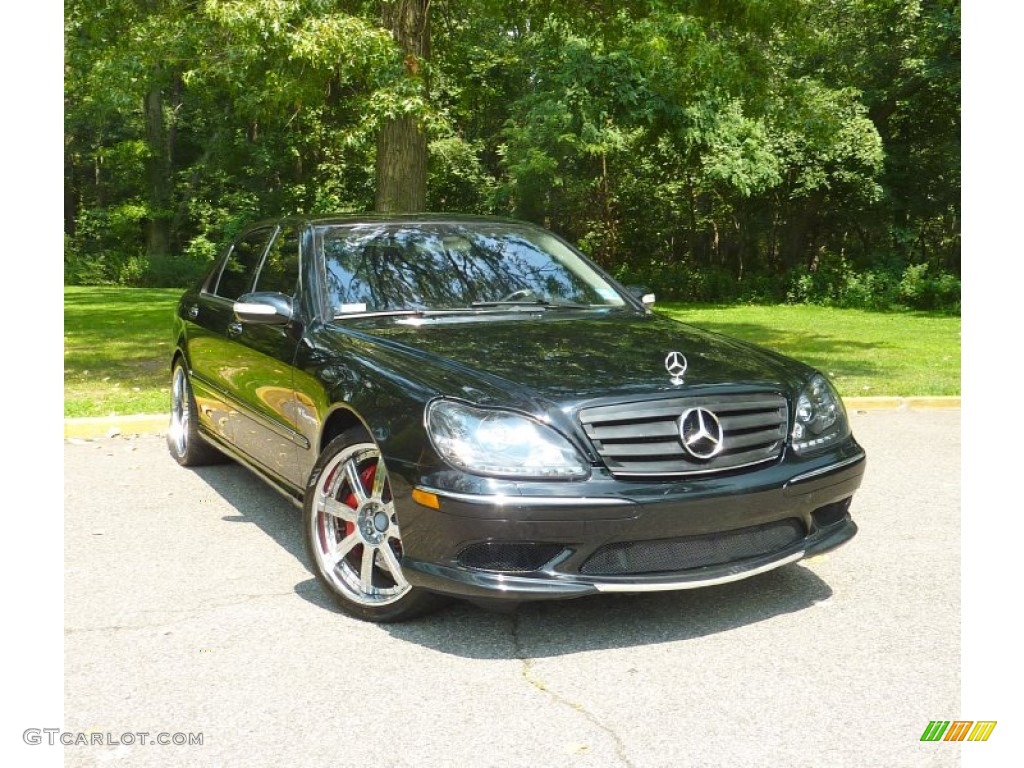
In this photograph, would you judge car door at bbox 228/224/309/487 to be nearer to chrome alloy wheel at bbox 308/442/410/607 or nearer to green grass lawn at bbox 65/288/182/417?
chrome alloy wheel at bbox 308/442/410/607

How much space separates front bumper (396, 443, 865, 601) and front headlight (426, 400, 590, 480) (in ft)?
0.30

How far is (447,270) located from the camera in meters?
5.34

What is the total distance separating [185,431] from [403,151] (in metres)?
5.86

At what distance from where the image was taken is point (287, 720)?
345 cm

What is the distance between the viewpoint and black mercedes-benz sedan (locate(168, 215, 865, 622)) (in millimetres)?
3854

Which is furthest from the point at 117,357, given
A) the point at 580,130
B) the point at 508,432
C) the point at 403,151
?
the point at 580,130

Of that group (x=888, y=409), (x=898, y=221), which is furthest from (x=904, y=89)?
(x=888, y=409)

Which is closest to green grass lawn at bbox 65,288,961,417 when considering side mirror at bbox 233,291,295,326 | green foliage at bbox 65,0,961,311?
green foliage at bbox 65,0,961,311

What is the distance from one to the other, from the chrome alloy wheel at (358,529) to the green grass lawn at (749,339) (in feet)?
14.7

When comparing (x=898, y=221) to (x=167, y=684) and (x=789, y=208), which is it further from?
(x=167, y=684)

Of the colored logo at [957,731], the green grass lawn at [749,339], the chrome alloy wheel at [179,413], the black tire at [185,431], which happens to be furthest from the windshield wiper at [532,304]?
the green grass lawn at [749,339]

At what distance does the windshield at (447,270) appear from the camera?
16.9 ft

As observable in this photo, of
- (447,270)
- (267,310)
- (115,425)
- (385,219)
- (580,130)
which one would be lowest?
(115,425)

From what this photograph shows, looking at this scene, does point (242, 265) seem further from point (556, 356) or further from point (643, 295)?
point (556, 356)
